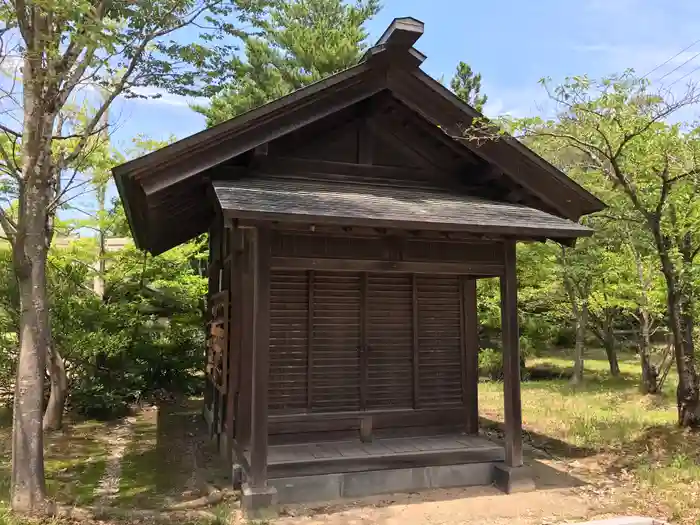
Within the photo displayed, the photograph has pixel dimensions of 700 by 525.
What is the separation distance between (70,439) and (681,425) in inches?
401

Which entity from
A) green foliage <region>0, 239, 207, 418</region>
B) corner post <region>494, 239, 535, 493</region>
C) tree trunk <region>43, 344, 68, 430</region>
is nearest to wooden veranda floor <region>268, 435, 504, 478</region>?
corner post <region>494, 239, 535, 493</region>

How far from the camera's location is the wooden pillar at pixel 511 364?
6665mm

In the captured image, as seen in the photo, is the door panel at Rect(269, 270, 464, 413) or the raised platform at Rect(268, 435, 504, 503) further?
the door panel at Rect(269, 270, 464, 413)

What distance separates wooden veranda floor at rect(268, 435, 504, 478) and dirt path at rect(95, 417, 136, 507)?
6.21 ft

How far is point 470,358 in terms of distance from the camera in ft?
27.2

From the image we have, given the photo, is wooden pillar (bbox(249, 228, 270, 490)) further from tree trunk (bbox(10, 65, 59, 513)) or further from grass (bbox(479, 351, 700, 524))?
grass (bbox(479, 351, 700, 524))

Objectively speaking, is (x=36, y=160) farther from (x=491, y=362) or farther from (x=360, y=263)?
(x=491, y=362)

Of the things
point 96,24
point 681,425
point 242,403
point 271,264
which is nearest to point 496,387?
point 681,425

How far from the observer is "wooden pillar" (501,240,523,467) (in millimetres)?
6665

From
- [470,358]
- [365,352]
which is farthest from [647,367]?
[365,352]

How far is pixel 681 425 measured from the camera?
8.72 m

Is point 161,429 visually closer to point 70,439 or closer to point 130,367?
point 70,439

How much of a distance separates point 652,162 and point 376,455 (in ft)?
19.4

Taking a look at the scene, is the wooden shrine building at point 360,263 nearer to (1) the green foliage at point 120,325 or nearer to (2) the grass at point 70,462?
(2) the grass at point 70,462
